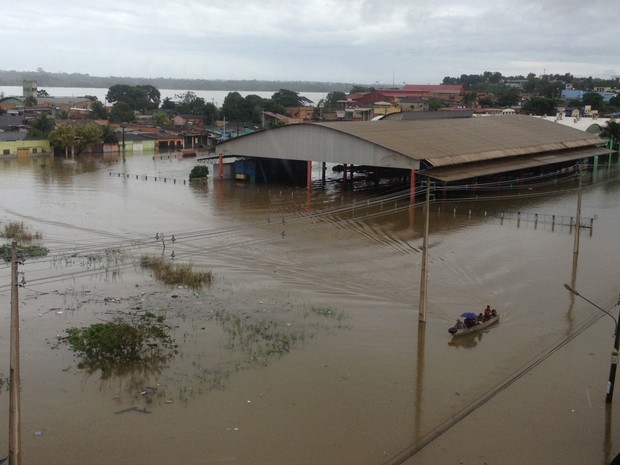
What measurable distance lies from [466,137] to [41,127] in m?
32.0

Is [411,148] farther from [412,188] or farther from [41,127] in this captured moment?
[41,127]

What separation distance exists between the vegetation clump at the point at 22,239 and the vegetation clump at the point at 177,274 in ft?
10.7

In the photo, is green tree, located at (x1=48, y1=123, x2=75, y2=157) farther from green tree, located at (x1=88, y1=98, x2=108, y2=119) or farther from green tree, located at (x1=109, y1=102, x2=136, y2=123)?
green tree, located at (x1=88, y1=98, x2=108, y2=119)

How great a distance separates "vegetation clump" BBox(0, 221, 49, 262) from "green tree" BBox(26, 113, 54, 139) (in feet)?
89.9

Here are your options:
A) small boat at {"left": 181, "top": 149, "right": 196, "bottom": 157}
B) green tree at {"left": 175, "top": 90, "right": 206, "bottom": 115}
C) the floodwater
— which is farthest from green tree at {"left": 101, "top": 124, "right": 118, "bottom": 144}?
the floodwater

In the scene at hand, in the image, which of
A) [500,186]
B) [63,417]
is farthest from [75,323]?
[500,186]

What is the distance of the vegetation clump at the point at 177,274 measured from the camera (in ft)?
56.4

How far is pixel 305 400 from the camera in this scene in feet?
36.1

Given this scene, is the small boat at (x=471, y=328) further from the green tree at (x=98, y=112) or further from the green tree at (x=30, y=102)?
the green tree at (x=30, y=102)

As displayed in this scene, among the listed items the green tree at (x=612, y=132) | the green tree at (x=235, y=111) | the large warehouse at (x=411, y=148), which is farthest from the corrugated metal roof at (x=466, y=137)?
the green tree at (x=235, y=111)

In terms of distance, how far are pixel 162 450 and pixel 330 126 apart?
24334mm

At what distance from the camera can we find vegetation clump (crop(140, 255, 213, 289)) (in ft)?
56.4

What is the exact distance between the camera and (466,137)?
1448 inches

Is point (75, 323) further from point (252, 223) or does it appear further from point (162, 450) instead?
point (252, 223)
